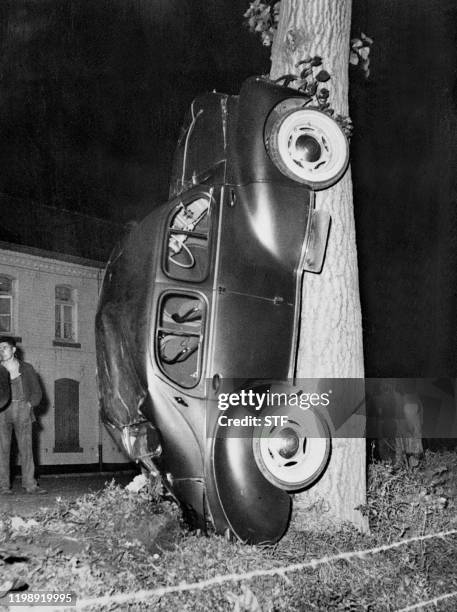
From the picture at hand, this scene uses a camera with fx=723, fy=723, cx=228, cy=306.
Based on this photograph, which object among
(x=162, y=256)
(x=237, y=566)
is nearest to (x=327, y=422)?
(x=237, y=566)

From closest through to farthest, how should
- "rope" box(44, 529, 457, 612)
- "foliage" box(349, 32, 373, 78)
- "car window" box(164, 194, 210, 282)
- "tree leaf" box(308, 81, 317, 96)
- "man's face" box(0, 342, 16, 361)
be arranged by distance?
"rope" box(44, 529, 457, 612), "car window" box(164, 194, 210, 282), "tree leaf" box(308, 81, 317, 96), "foliage" box(349, 32, 373, 78), "man's face" box(0, 342, 16, 361)

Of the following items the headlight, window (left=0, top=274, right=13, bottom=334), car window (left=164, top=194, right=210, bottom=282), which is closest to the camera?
the headlight

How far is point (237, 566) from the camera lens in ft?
14.4

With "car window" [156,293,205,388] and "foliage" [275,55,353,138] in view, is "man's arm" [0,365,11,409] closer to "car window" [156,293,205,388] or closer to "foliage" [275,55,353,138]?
"car window" [156,293,205,388]

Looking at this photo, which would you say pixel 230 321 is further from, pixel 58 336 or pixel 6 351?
pixel 58 336

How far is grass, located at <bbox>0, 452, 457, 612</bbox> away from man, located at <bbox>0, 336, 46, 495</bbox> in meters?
4.56

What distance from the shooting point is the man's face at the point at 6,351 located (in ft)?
33.0

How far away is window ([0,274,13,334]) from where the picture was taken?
24.6 meters

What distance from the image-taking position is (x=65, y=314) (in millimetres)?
26922

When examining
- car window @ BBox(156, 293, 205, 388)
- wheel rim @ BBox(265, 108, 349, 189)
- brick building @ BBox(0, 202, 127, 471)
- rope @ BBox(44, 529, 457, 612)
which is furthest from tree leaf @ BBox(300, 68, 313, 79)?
brick building @ BBox(0, 202, 127, 471)

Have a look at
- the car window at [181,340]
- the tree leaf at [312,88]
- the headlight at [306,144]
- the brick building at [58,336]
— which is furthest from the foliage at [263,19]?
the brick building at [58,336]

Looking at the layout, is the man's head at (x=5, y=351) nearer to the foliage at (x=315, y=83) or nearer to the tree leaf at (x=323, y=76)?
the foliage at (x=315, y=83)

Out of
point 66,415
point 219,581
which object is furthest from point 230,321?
point 66,415

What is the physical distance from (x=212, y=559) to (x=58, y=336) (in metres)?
22.7
